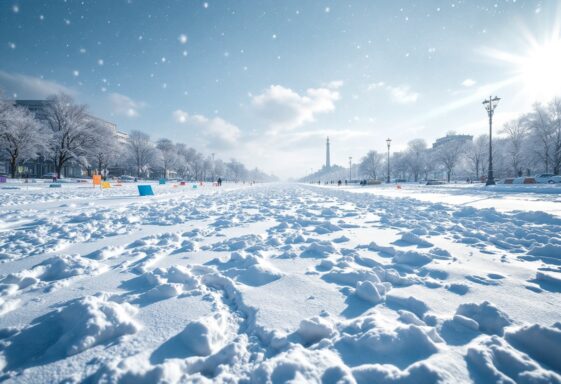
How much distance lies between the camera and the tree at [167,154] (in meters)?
67.3

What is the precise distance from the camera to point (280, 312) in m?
1.85

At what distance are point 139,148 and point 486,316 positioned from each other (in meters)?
68.9

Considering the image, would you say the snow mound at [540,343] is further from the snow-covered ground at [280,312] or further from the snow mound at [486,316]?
the snow mound at [486,316]

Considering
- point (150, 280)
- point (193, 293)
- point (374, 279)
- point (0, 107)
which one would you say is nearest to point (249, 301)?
point (193, 293)

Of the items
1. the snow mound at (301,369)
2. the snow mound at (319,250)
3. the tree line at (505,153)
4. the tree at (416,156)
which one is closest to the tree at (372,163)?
the tree line at (505,153)

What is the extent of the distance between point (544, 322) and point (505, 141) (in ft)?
218

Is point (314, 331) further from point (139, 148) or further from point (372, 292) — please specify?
point (139, 148)

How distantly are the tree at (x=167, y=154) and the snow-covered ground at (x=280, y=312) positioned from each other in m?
68.2

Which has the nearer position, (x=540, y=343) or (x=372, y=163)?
(x=540, y=343)

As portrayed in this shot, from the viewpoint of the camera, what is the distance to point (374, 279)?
2.36 meters

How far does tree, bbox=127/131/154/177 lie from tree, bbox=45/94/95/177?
73.6 feet

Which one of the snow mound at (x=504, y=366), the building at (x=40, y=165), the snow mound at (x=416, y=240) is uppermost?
the building at (x=40, y=165)

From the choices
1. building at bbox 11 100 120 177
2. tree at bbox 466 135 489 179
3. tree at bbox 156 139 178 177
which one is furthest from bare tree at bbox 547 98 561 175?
tree at bbox 156 139 178 177

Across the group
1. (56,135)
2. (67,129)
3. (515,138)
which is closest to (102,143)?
(67,129)
